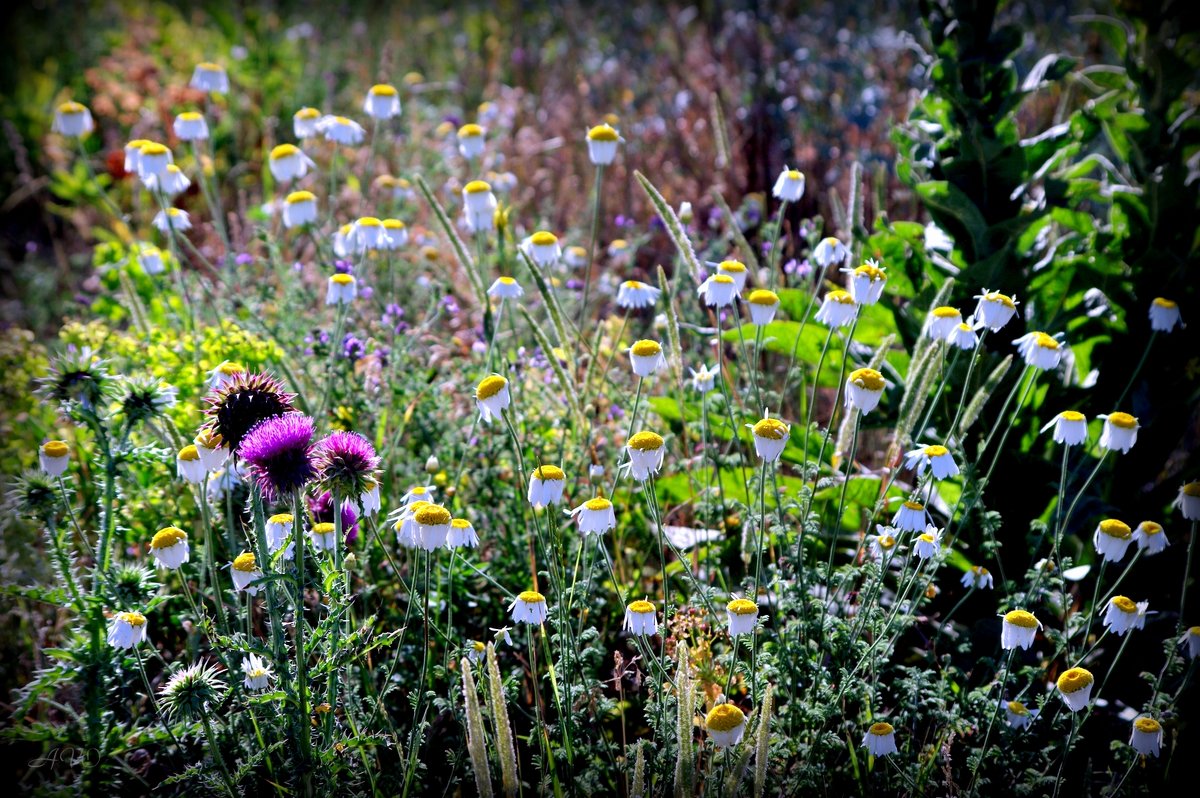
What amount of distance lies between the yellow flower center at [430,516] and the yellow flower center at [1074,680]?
1.12 m

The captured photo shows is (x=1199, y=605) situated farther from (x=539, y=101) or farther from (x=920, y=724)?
(x=539, y=101)

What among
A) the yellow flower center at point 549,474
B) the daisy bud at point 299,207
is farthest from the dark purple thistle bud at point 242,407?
the daisy bud at point 299,207

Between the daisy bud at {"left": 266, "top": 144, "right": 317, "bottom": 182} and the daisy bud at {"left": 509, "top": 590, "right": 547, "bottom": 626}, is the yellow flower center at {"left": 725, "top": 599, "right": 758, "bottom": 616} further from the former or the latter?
the daisy bud at {"left": 266, "top": 144, "right": 317, "bottom": 182}

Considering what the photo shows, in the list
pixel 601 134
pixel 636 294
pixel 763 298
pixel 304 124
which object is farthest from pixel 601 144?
pixel 304 124

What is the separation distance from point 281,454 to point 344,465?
14cm

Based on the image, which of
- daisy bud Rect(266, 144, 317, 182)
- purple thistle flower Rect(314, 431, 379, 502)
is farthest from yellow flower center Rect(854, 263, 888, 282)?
daisy bud Rect(266, 144, 317, 182)

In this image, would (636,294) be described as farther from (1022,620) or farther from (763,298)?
(1022,620)

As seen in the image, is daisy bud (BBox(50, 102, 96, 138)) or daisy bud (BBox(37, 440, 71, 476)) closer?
daisy bud (BBox(37, 440, 71, 476))

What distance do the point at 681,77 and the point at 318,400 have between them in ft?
12.0

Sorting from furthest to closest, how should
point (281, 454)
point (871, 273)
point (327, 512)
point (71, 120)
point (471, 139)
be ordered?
point (71, 120), point (471, 139), point (327, 512), point (871, 273), point (281, 454)

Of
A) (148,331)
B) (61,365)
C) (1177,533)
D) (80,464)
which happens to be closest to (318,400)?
(148,331)

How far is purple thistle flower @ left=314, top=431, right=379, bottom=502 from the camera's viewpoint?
1.74m

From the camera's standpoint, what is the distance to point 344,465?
5.72 feet

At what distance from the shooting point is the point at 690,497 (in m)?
2.70
